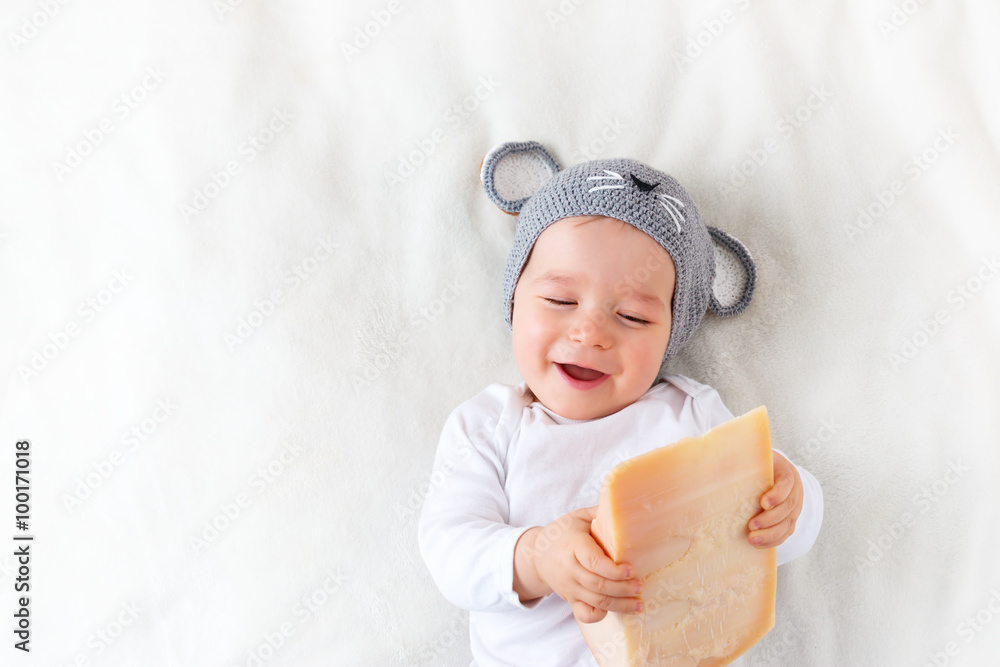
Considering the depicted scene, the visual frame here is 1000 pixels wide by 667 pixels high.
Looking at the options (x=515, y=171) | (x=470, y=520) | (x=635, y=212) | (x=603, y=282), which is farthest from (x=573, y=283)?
(x=470, y=520)

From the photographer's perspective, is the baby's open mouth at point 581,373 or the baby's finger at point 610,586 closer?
the baby's finger at point 610,586

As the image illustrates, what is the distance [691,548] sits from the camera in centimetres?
116

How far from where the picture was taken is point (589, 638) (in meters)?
1.25

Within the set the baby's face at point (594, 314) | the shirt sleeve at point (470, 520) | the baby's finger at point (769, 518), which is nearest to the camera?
the baby's finger at point (769, 518)

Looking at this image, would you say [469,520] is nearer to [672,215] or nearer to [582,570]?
[582,570]

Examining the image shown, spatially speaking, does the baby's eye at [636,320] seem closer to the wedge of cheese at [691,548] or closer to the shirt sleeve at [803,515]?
the shirt sleeve at [803,515]

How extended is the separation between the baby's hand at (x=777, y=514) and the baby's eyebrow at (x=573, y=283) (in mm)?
405

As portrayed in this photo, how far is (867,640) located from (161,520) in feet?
5.27

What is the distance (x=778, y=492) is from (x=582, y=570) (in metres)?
0.37

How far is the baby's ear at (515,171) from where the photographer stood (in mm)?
1691

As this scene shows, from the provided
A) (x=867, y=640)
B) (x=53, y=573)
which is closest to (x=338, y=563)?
(x=53, y=573)

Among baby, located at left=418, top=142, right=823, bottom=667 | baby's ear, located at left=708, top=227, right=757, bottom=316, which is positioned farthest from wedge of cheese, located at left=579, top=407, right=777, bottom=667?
baby's ear, located at left=708, top=227, right=757, bottom=316

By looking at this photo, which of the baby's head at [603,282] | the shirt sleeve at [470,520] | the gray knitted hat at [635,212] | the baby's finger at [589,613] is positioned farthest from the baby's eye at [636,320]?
the baby's finger at [589,613]

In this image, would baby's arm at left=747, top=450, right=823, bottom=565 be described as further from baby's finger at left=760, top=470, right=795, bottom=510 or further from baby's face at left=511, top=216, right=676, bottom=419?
baby's face at left=511, top=216, right=676, bottom=419
